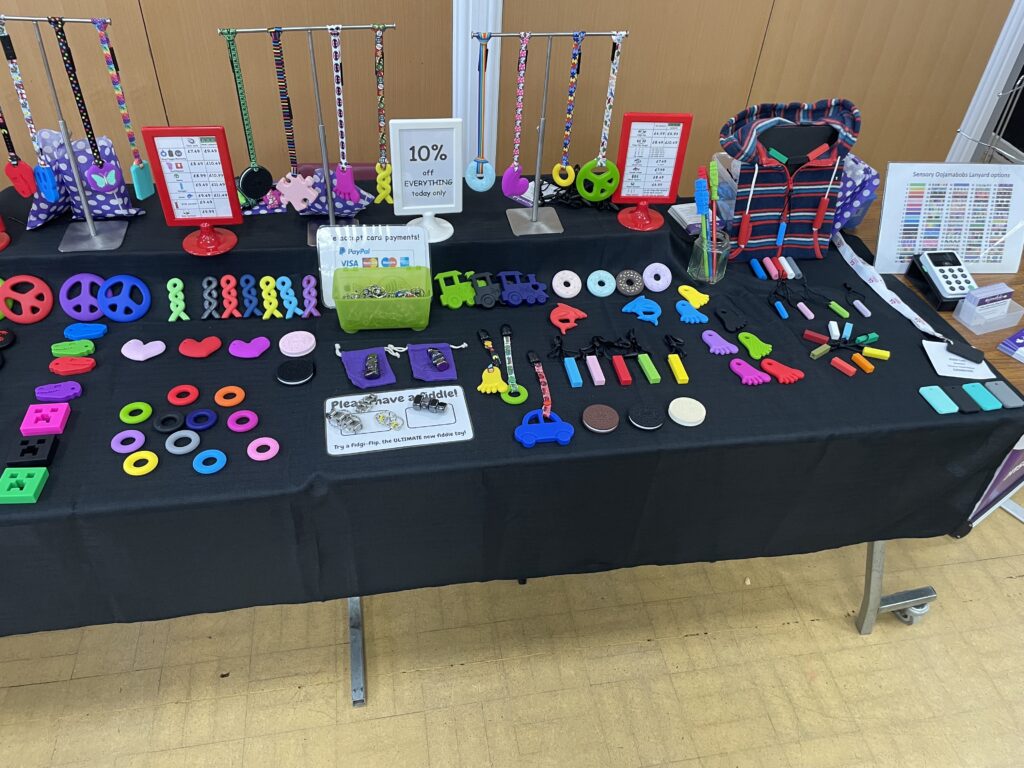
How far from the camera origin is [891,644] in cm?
182

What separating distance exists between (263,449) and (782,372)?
1.05 m

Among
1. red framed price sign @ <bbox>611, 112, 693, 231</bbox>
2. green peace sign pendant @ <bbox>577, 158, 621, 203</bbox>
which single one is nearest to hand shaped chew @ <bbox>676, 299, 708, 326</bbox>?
red framed price sign @ <bbox>611, 112, 693, 231</bbox>

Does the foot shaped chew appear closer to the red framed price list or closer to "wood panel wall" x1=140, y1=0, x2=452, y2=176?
the red framed price list

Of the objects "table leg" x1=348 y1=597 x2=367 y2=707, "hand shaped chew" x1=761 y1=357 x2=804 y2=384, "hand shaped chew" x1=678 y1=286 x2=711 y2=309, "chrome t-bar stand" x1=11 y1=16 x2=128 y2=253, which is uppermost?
"chrome t-bar stand" x1=11 y1=16 x2=128 y2=253

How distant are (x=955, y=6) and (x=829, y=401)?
198 centimetres

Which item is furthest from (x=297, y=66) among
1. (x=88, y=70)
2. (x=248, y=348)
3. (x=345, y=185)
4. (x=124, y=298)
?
(x=248, y=348)

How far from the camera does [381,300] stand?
1509 mm

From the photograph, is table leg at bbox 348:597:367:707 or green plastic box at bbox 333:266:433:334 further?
table leg at bbox 348:597:367:707

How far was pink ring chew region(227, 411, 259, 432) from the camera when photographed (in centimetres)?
132

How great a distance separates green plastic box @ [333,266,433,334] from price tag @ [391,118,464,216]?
194 mm

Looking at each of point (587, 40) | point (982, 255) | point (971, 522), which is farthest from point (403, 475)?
point (587, 40)

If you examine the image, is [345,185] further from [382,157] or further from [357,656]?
[357,656]

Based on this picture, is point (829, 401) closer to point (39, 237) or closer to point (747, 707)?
point (747, 707)

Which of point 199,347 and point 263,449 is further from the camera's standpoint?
point 199,347
